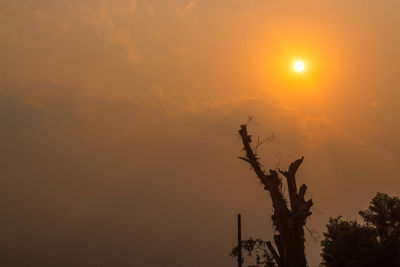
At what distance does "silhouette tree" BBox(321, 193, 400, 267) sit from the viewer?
3709 centimetres

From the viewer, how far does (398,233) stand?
42062 mm

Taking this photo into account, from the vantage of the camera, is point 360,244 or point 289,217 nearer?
point 289,217

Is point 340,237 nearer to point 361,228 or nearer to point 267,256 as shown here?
point 361,228

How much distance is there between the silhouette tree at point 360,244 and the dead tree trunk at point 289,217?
52.1 ft

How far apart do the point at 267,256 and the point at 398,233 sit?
41.9 ft

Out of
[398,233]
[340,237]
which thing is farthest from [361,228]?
[398,233]

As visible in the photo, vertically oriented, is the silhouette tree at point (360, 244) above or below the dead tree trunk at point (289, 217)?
above

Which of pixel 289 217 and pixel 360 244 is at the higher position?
pixel 360 244

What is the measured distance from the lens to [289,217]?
23719 millimetres

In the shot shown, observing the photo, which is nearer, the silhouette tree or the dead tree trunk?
the dead tree trunk

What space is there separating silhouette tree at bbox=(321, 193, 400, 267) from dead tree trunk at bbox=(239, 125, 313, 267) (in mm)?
15886

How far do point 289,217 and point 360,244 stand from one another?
17304 mm

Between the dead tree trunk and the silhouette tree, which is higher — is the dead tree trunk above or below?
below

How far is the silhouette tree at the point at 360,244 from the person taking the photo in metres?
37.1
